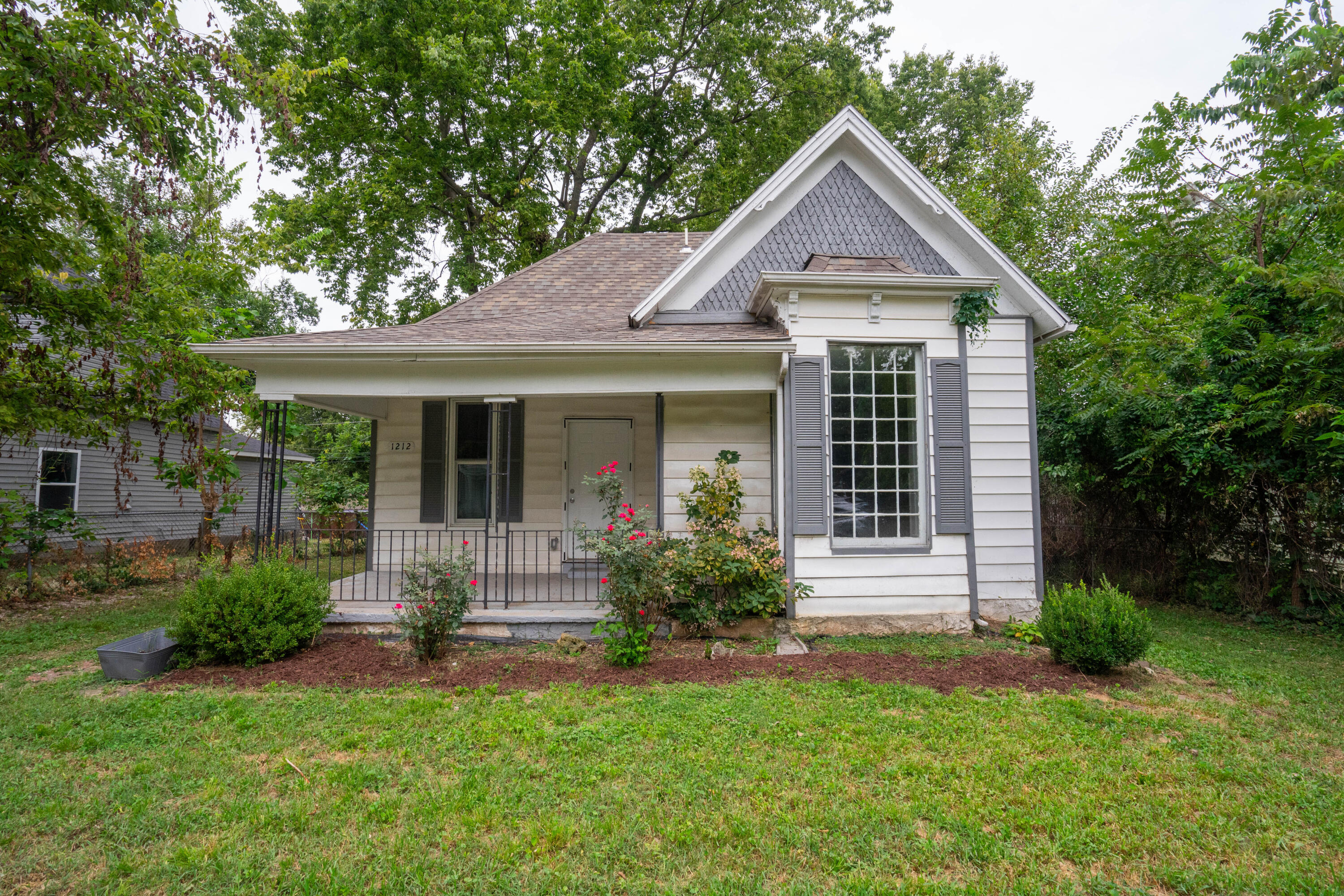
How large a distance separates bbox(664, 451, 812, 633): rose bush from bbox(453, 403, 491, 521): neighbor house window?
372cm

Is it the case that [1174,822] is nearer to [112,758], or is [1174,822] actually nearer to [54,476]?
[112,758]

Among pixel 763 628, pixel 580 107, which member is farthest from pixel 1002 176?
pixel 763 628

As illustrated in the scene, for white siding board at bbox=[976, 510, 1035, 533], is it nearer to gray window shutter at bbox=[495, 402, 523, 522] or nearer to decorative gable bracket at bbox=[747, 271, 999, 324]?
decorative gable bracket at bbox=[747, 271, 999, 324]

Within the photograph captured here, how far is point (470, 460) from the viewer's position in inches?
366

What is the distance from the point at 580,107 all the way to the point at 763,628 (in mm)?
13386

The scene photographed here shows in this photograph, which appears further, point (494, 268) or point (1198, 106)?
point (494, 268)

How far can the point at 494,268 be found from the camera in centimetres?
1770

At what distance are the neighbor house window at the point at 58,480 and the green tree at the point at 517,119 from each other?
635 cm

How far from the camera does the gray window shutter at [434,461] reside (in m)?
9.12

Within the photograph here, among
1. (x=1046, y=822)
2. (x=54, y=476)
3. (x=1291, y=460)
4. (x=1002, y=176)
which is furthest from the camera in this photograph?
(x=1002, y=176)

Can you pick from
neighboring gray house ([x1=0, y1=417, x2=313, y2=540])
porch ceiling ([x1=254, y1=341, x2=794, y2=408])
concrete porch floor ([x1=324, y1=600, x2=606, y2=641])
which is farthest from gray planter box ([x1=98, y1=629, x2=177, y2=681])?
neighboring gray house ([x1=0, y1=417, x2=313, y2=540])

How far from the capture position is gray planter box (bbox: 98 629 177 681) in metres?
5.48

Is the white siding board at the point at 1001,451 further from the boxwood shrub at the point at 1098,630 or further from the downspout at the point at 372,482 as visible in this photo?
the downspout at the point at 372,482

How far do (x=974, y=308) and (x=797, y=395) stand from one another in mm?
2207
